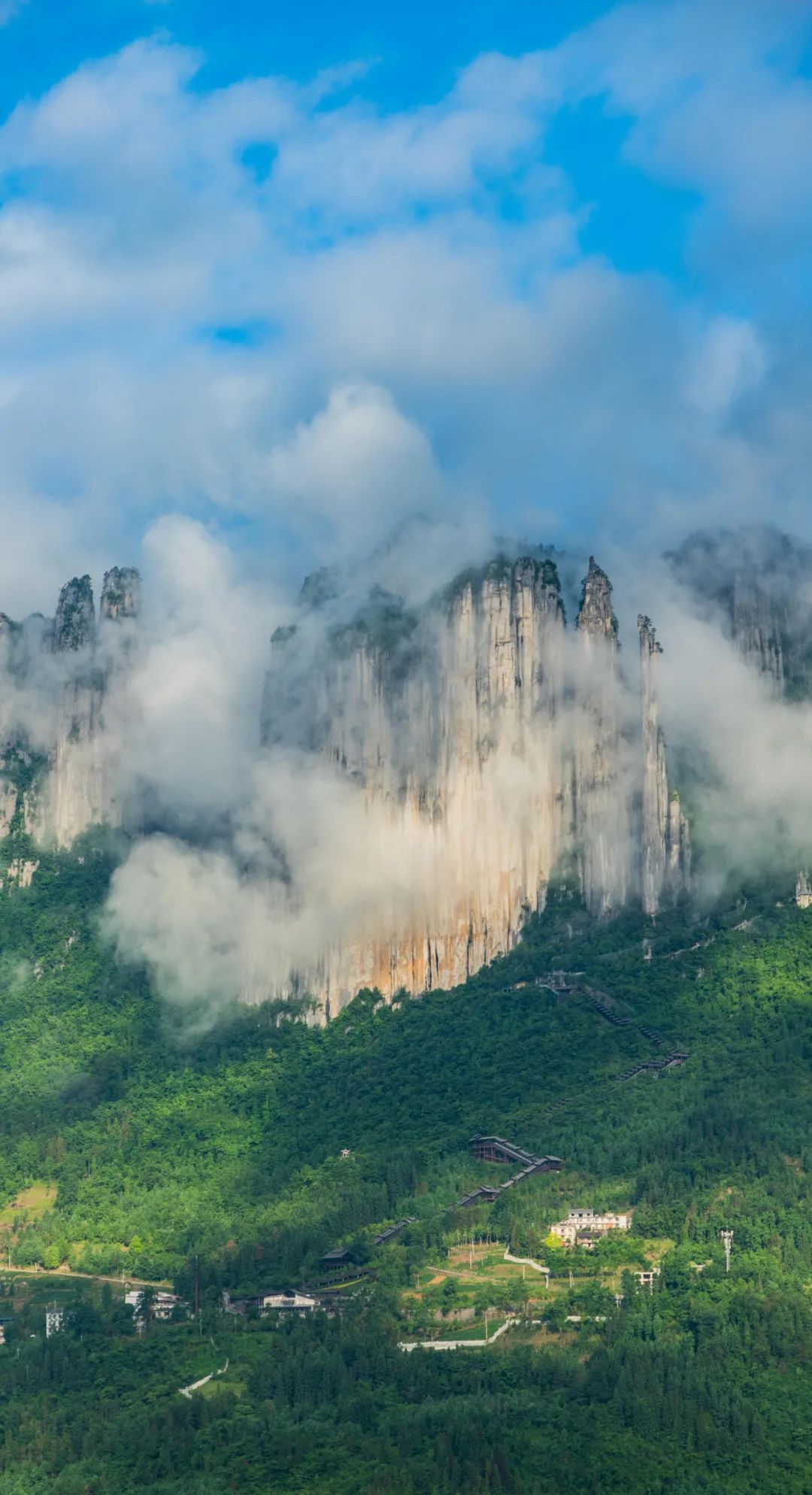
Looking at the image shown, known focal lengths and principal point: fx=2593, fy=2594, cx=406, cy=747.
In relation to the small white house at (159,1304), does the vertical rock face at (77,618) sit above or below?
above

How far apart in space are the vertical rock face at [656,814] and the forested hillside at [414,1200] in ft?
5.80

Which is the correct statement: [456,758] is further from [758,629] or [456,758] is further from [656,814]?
[758,629]

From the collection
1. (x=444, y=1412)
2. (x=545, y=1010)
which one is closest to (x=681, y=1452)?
(x=444, y=1412)

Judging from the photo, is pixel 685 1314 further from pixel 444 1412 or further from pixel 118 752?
pixel 118 752

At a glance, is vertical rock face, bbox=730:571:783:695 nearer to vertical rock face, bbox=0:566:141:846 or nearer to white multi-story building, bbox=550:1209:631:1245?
vertical rock face, bbox=0:566:141:846

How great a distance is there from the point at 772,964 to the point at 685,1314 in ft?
107

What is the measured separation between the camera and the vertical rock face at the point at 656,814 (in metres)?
123

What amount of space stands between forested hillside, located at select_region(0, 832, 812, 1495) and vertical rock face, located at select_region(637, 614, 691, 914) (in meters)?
1.77

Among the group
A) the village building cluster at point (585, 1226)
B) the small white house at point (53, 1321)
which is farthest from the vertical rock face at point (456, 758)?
the small white house at point (53, 1321)

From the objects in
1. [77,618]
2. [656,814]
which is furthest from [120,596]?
[656,814]

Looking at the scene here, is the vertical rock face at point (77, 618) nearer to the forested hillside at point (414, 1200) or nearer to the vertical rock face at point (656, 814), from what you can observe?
the forested hillside at point (414, 1200)

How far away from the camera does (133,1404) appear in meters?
81.7

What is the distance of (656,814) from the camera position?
124125mm

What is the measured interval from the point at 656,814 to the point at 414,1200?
30.6 meters
